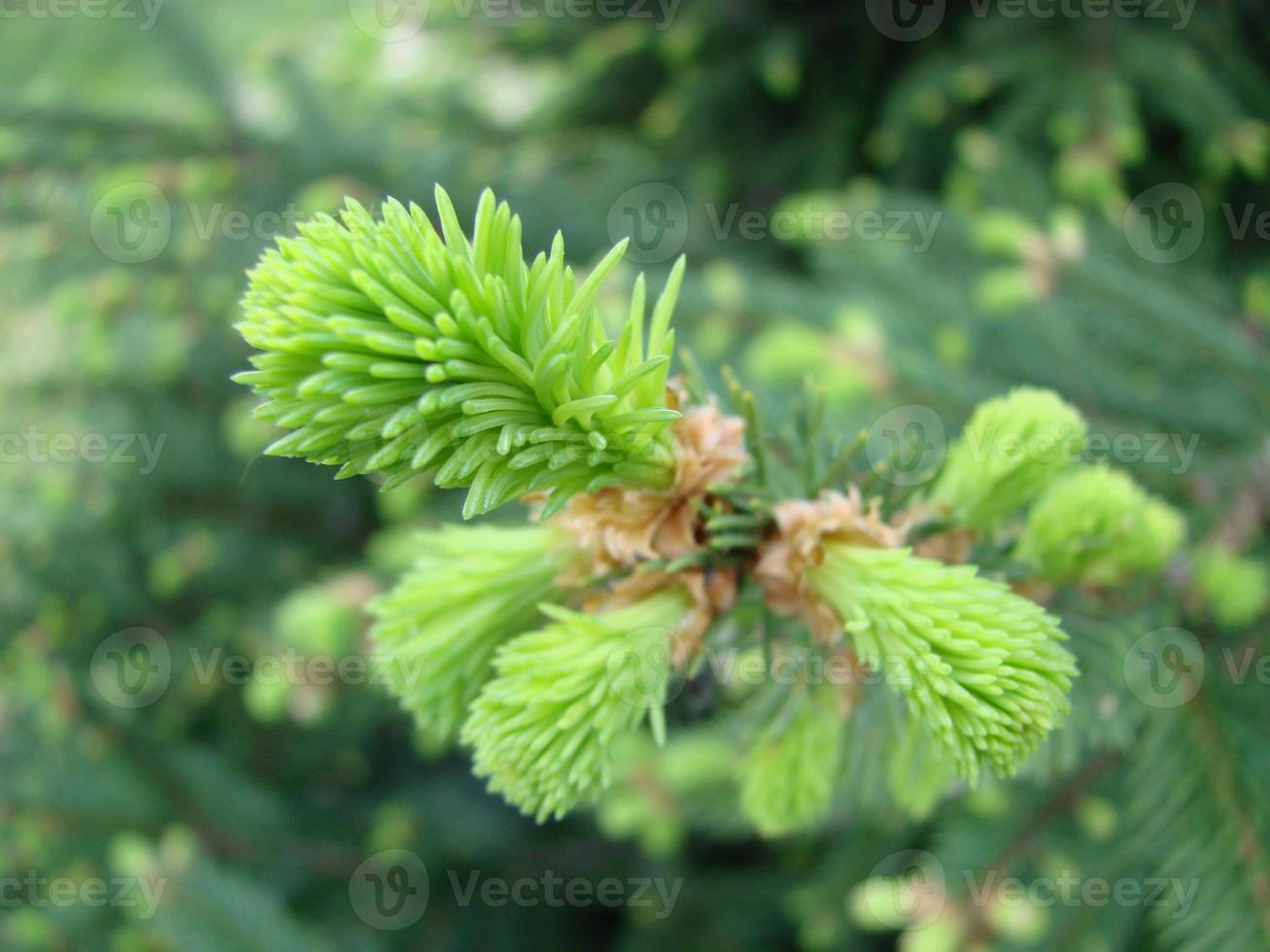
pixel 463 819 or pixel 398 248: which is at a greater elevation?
pixel 398 248

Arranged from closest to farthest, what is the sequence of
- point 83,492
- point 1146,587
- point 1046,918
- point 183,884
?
point 1146,587
point 1046,918
point 183,884
point 83,492

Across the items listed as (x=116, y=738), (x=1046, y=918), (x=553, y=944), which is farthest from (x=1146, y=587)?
(x=116, y=738)

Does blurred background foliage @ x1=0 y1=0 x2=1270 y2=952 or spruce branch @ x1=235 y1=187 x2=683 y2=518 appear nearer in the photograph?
spruce branch @ x1=235 y1=187 x2=683 y2=518

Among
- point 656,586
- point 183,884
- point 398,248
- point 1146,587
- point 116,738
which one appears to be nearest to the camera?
point 398,248

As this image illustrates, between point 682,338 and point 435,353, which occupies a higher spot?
point 682,338

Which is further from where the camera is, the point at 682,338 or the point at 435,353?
the point at 682,338

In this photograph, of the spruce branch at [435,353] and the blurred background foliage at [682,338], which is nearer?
the spruce branch at [435,353]

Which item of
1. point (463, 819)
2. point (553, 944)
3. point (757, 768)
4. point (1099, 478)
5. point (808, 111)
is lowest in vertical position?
point (553, 944)

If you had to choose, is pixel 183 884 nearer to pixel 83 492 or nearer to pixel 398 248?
pixel 83 492
